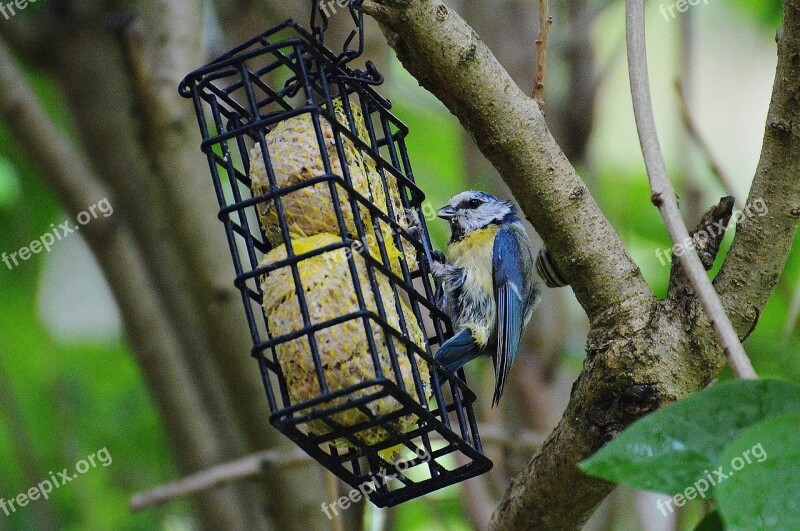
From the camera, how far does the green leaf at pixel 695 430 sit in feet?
4.38

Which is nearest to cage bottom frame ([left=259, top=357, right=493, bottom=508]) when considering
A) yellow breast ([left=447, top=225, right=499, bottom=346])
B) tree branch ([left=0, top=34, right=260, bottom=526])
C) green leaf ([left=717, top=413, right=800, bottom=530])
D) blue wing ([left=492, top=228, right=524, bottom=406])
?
blue wing ([left=492, top=228, right=524, bottom=406])

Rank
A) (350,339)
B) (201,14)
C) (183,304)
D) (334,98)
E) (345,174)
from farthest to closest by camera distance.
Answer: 1. (183,304)
2. (201,14)
3. (334,98)
4. (345,174)
5. (350,339)

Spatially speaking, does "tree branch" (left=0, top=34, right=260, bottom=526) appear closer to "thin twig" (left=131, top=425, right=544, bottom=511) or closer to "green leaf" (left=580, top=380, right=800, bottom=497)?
"thin twig" (left=131, top=425, right=544, bottom=511)

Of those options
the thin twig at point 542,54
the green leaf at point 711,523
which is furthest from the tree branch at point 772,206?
the green leaf at point 711,523

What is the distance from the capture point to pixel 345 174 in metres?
2.40

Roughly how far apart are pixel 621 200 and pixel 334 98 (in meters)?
2.58

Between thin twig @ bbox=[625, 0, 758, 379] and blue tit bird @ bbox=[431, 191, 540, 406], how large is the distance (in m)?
1.30

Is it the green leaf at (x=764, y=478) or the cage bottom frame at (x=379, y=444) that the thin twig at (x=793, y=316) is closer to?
the cage bottom frame at (x=379, y=444)

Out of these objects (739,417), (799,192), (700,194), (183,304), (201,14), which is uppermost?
(201,14)

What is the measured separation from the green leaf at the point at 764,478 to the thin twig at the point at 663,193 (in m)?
0.16

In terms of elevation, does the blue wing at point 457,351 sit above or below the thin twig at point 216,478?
above

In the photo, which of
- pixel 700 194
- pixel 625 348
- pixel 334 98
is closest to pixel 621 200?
pixel 700 194

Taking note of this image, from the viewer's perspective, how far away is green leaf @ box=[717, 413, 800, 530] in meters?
1.22

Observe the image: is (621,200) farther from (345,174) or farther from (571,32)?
(345,174)
